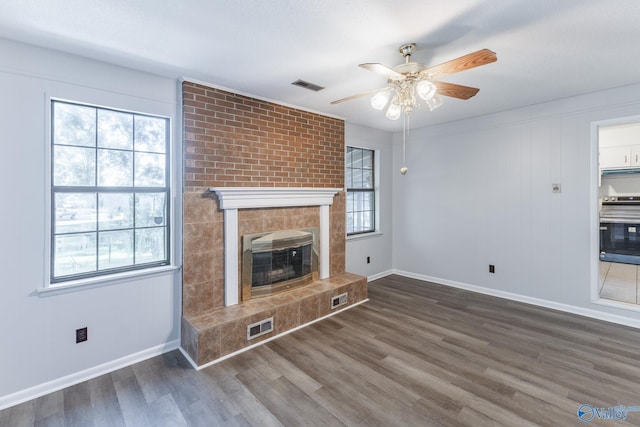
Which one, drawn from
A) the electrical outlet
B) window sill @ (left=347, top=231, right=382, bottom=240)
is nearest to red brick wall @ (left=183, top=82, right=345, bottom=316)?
the electrical outlet

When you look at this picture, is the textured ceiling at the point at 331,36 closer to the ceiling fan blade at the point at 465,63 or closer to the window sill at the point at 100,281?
the ceiling fan blade at the point at 465,63

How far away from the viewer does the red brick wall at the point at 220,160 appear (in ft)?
9.43

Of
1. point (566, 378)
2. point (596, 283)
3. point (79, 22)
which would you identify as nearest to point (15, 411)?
point (79, 22)

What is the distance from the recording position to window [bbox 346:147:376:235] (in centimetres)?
484

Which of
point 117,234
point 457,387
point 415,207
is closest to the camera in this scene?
point 457,387

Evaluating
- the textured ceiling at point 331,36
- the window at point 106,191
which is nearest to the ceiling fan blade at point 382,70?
the textured ceiling at point 331,36

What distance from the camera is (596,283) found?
3.46 m

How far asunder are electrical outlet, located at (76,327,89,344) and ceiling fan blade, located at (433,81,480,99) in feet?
11.0

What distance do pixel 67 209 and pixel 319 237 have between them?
2.61 meters

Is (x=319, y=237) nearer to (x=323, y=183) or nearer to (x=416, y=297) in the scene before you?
(x=323, y=183)

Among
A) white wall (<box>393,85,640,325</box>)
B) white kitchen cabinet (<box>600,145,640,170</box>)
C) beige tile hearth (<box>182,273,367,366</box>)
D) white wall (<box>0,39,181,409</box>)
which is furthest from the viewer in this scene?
white kitchen cabinet (<box>600,145,640,170</box>)

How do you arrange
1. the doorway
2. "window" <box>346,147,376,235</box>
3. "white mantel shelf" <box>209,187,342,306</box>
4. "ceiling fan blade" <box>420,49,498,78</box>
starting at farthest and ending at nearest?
1. "window" <box>346,147,376,235</box>
2. the doorway
3. "white mantel shelf" <box>209,187,342,306</box>
4. "ceiling fan blade" <box>420,49,498,78</box>

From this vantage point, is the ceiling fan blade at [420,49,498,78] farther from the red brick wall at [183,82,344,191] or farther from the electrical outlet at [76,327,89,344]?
the electrical outlet at [76,327,89,344]

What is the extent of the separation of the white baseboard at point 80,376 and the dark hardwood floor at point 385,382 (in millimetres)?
60
